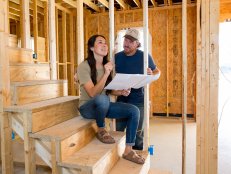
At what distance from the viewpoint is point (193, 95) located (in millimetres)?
5664

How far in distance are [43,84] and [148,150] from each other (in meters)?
1.34

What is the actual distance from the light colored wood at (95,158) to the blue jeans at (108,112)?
0.16 m

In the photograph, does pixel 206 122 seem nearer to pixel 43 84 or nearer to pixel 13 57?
pixel 43 84

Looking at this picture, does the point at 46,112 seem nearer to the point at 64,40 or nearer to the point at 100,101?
the point at 100,101

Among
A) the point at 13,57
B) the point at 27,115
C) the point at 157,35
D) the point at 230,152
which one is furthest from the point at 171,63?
the point at 27,115

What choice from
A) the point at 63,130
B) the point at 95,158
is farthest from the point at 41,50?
the point at 95,158

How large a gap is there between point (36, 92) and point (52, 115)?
0.45 meters

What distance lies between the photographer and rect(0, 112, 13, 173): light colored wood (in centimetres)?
189

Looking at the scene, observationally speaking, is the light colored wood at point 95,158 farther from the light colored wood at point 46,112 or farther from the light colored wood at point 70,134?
the light colored wood at point 46,112

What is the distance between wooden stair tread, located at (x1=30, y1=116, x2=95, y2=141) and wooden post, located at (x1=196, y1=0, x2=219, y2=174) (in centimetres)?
108

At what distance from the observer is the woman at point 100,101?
6.41ft

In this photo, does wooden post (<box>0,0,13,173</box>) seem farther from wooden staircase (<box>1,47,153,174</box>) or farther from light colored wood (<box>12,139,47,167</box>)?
light colored wood (<box>12,139,47,167</box>)

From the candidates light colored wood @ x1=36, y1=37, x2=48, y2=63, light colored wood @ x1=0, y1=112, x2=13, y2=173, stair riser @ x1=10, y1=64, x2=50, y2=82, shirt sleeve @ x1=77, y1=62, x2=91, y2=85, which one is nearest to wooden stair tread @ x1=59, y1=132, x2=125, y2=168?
shirt sleeve @ x1=77, y1=62, x2=91, y2=85

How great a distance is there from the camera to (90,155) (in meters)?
1.70
